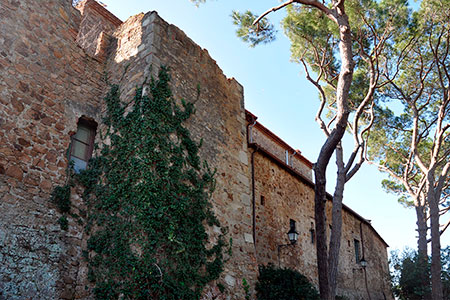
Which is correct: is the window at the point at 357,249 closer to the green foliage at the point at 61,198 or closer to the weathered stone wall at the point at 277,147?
the weathered stone wall at the point at 277,147

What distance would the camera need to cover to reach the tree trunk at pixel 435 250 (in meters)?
10.1

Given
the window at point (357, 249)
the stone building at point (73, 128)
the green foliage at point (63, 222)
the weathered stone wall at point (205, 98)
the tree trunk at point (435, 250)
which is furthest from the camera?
the window at point (357, 249)

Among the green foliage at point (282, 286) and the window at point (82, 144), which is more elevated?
the window at point (82, 144)

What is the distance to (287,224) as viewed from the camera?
10.7 meters

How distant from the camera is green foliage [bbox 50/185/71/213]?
6.11m

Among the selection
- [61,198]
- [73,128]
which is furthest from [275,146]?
[61,198]

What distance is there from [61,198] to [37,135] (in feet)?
3.36

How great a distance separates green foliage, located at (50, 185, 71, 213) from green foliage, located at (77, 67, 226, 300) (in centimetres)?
32

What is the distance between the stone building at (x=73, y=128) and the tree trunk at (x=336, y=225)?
4.60ft

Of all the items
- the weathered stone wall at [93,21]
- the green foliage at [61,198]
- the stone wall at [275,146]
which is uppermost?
the weathered stone wall at [93,21]

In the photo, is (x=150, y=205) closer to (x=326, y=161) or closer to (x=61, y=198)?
(x=61, y=198)

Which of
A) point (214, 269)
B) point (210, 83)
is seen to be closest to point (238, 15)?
point (210, 83)

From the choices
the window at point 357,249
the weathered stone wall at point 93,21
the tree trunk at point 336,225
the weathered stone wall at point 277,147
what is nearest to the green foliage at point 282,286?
the tree trunk at point 336,225

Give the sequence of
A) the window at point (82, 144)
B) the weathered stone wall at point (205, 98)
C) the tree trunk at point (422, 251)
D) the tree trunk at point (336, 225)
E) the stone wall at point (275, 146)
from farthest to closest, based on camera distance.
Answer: the stone wall at point (275, 146) < the tree trunk at point (422, 251) < the tree trunk at point (336, 225) < the weathered stone wall at point (205, 98) < the window at point (82, 144)
